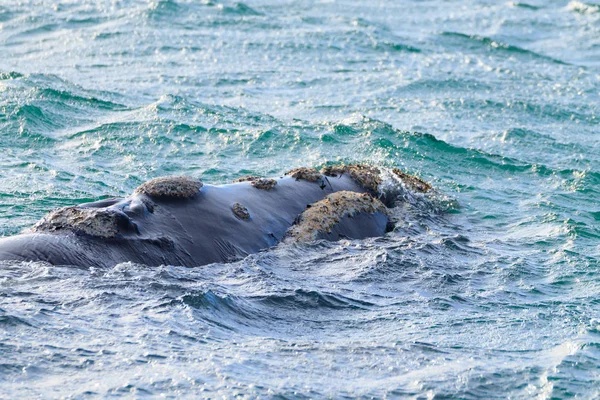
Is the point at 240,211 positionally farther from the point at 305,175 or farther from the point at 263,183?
the point at 305,175

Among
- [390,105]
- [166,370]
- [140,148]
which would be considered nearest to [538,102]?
[390,105]

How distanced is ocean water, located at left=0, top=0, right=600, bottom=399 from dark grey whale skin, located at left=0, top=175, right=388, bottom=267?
22 cm

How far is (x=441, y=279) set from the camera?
9.77 meters

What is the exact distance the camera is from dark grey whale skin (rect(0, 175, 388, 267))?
326 inches

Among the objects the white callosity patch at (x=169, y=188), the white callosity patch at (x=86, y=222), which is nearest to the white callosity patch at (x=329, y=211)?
the white callosity patch at (x=169, y=188)

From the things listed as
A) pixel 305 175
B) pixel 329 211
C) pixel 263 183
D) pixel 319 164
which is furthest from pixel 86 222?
pixel 319 164

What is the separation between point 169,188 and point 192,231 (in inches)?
20.7

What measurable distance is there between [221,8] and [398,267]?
18.7 metres

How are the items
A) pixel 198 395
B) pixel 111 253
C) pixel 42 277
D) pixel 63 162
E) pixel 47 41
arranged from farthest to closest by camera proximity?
A: pixel 47 41
pixel 63 162
pixel 111 253
pixel 42 277
pixel 198 395

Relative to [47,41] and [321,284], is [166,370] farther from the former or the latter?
[47,41]

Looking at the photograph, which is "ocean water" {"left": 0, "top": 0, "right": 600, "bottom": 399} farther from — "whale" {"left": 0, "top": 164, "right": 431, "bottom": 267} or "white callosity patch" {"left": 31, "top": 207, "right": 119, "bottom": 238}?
"white callosity patch" {"left": 31, "top": 207, "right": 119, "bottom": 238}

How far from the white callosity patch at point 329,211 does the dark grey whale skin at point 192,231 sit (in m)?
0.08

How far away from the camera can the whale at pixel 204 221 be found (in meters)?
8.40

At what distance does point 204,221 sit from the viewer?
9.37 meters
